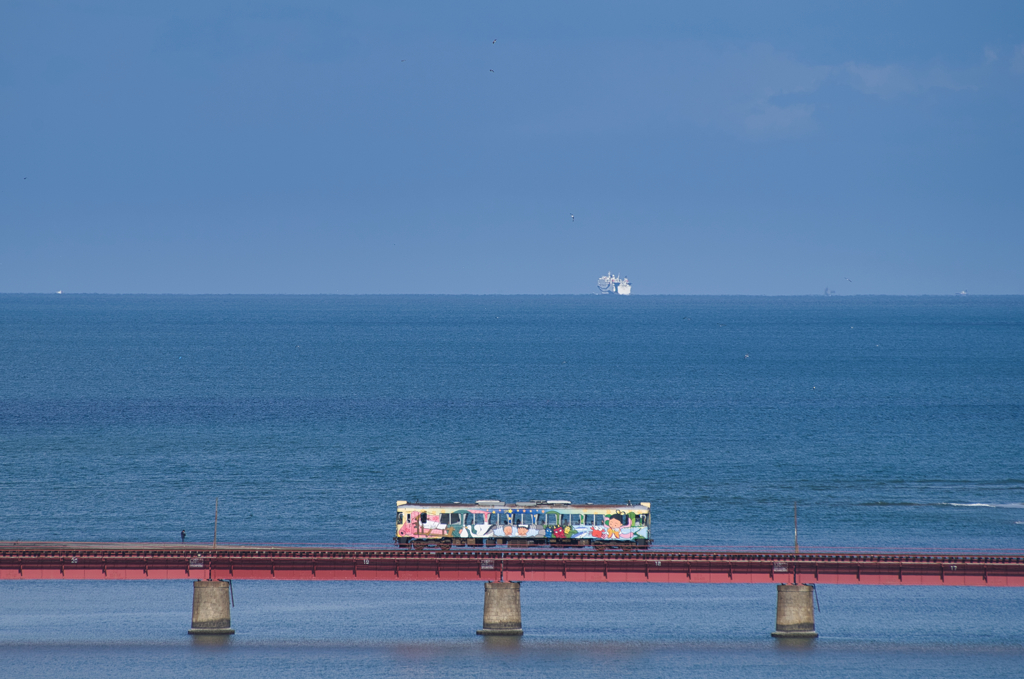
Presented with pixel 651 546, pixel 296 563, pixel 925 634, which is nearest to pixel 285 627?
pixel 296 563

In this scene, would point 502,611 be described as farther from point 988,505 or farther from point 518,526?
point 988,505

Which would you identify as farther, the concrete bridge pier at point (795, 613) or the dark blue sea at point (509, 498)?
the concrete bridge pier at point (795, 613)

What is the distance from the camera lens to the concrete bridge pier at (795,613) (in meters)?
73.1

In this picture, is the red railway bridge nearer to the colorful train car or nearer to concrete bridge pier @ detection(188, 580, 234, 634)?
concrete bridge pier @ detection(188, 580, 234, 634)

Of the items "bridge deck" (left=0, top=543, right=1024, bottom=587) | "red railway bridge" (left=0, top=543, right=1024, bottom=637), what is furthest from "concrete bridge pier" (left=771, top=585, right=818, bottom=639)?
"bridge deck" (left=0, top=543, right=1024, bottom=587)

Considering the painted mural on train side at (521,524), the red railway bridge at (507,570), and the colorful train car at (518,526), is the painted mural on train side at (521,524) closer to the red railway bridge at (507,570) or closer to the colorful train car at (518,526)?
the colorful train car at (518,526)

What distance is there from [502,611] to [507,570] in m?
2.19

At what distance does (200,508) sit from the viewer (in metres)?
104

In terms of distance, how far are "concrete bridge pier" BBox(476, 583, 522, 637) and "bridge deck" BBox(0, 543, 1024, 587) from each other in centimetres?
67

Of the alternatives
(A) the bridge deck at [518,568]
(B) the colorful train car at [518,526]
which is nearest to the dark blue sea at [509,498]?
(A) the bridge deck at [518,568]

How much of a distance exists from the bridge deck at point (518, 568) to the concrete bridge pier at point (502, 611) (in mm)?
666

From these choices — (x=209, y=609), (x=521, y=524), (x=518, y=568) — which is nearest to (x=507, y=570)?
(x=518, y=568)

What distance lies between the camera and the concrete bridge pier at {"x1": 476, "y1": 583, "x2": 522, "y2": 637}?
7294 cm

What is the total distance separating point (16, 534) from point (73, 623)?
865 inches
